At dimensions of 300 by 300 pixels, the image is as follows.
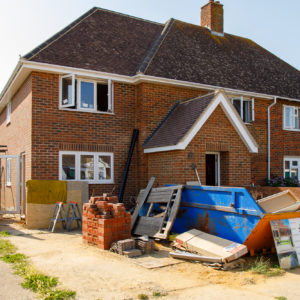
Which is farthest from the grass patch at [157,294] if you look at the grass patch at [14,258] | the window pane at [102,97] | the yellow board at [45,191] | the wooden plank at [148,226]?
the window pane at [102,97]

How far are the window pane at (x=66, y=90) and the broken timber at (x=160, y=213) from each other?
181 inches

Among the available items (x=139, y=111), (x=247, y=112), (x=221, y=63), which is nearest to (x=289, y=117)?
(x=247, y=112)

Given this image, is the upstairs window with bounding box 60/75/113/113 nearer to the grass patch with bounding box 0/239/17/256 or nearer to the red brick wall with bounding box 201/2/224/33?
the grass patch with bounding box 0/239/17/256

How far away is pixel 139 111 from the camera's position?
13773mm

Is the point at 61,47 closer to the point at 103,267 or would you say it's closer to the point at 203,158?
the point at 203,158

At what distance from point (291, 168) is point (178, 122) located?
748 centimetres

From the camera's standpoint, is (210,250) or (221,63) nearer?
(210,250)

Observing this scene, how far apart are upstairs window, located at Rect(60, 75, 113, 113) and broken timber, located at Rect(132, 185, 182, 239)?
4.37m

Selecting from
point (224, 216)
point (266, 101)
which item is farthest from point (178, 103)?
point (224, 216)

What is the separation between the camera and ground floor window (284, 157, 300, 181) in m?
17.0

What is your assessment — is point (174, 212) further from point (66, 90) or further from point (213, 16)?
Result: point (213, 16)

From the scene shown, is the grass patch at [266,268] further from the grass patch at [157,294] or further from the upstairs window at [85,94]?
the upstairs window at [85,94]

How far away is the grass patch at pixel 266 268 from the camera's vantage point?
264 inches

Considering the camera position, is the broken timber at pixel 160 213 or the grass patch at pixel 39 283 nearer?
the grass patch at pixel 39 283
